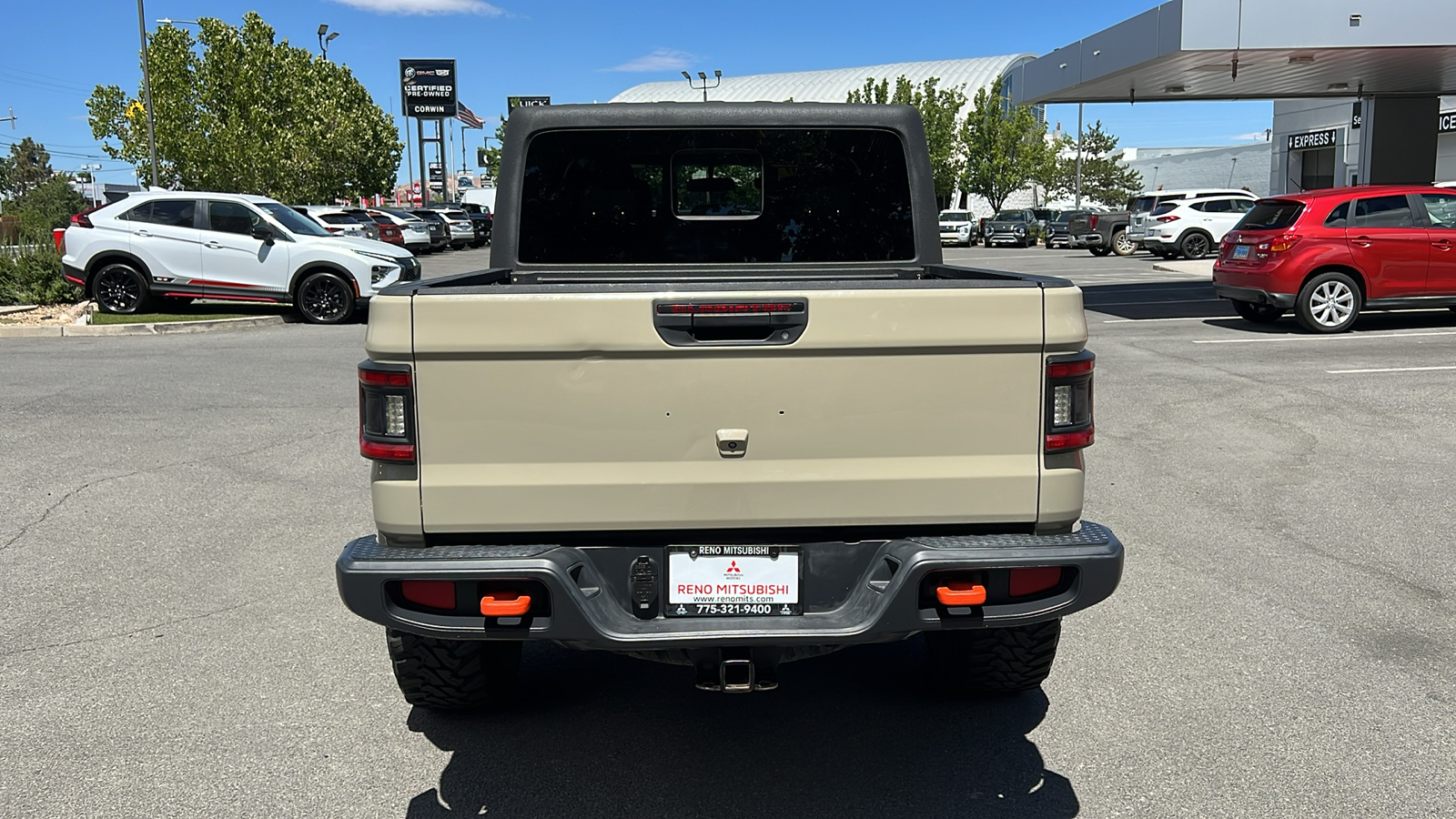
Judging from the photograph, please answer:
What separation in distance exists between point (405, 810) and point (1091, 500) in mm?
→ 4674

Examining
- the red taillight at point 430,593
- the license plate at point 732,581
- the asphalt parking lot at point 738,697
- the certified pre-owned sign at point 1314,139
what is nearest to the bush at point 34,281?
the asphalt parking lot at point 738,697

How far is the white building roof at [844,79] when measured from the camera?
353 ft

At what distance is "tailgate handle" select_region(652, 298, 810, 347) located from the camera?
3.08 meters

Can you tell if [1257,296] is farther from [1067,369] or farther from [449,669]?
A: [449,669]

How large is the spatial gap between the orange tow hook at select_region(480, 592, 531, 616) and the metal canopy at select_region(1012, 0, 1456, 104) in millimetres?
17983

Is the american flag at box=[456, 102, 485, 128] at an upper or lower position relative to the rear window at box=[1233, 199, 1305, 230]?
upper

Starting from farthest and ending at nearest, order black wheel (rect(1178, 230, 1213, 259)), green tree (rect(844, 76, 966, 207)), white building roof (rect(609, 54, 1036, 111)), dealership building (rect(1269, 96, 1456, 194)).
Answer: white building roof (rect(609, 54, 1036, 111)), green tree (rect(844, 76, 966, 207)), dealership building (rect(1269, 96, 1456, 194)), black wheel (rect(1178, 230, 1213, 259))

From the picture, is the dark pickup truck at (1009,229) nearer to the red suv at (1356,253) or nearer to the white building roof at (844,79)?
the red suv at (1356,253)

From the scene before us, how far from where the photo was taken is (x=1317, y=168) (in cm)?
5044

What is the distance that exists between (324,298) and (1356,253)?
1347 centimetres

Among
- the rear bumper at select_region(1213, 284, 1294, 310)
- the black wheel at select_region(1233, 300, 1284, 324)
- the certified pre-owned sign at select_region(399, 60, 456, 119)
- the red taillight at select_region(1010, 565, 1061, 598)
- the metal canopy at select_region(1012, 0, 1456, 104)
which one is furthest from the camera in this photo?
the certified pre-owned sign at select_region(399, 60, 456, 119)

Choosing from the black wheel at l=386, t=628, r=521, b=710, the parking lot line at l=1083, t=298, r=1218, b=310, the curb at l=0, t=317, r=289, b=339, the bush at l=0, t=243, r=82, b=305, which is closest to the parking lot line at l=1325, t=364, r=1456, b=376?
the parking lot line at l=1083, t=298, r=1218, b=310

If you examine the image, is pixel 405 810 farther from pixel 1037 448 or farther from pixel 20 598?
pixel 20 598

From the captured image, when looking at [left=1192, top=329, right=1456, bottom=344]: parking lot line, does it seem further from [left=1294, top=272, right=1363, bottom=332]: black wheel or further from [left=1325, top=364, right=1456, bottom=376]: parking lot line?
[left=1325, top=364, right=1456, bottom=376]: parking lot line
